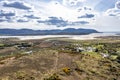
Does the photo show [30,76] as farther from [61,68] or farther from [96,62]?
[96,62]

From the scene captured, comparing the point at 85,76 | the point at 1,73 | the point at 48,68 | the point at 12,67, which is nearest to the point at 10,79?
the point at 1,73

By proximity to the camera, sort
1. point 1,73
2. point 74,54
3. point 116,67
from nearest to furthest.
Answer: point 1,73, point 116,67, point 74,54

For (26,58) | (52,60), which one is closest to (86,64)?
(52,60)

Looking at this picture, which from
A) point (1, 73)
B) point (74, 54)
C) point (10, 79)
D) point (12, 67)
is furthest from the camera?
point (74, 54)

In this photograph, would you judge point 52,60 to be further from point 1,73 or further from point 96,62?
point 1,73

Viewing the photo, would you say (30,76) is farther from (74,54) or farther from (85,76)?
(74,54)

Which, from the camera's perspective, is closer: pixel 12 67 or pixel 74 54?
pixel 12 67

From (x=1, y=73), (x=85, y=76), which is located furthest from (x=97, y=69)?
(x=1, y=73)

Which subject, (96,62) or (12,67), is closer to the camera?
(12,67)

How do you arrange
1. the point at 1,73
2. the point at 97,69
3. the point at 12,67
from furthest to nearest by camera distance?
the point at 97,69 < the point at 12,67 < the point at 1,73
